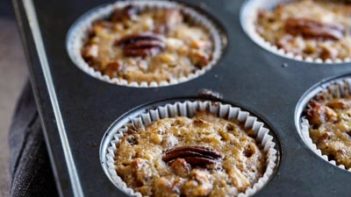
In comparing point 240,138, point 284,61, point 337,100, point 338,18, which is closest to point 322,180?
point 240,138

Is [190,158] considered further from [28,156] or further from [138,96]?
[28,156]

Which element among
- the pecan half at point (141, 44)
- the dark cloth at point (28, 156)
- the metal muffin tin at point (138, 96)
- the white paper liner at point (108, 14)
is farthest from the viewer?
the pecan half at point (141, 44)

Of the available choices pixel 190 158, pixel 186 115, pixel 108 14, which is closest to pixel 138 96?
pixel 186 115

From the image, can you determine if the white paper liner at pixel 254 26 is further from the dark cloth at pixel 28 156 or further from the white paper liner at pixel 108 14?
the dark cloth at pixel 28 156

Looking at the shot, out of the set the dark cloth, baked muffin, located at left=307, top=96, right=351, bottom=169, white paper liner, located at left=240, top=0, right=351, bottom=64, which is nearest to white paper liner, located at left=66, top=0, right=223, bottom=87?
white paper liner, located at left=240, top=0, right=351, bottom=64

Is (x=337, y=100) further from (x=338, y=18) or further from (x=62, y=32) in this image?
(x=62, y=32)

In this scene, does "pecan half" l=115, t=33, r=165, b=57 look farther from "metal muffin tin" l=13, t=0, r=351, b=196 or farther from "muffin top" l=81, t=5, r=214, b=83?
"metal muffin tin" l=13, t=0, r=351, b=196

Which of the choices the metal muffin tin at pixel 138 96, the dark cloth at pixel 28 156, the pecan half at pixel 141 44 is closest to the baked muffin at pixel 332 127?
the metal muffin tin at pixel 138 96
